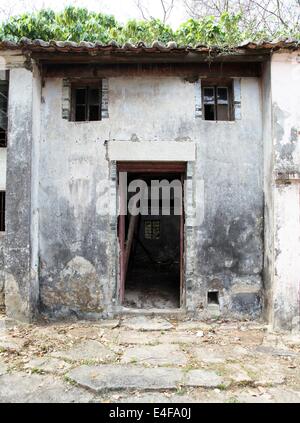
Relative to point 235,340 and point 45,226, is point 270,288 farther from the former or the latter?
point 45,226

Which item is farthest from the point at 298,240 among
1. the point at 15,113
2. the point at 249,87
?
the point at 15,113

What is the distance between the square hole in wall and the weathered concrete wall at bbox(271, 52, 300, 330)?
1.11 m

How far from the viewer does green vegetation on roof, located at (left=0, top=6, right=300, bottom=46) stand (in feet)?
33.5

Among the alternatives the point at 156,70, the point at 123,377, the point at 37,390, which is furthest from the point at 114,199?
the point at 37,390

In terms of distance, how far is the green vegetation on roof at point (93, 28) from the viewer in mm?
10211

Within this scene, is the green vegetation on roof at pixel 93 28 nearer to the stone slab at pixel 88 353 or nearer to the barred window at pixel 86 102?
the barred window at pixel 86 102

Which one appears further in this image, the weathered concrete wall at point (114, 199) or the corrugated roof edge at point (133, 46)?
the weathered concrete wall at point (114, 199)

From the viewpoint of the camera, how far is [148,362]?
17.7 feet

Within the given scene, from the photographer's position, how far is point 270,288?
23.2 ft

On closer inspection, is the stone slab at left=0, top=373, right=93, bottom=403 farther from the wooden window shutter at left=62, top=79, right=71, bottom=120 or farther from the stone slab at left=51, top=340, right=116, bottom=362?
the wooden window shutter at left=62, top=79, right=71, bottom=120

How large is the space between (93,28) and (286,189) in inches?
314

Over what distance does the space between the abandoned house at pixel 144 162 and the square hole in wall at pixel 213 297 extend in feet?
0.07

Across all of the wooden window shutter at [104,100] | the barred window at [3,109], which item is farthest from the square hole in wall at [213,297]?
the barred window at [3,109]
